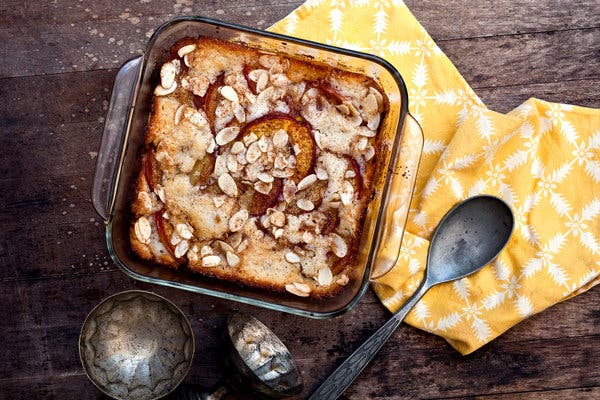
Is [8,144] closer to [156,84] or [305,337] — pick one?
[156,84]

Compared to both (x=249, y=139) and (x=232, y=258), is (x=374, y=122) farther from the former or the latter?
(x=232, y=258)

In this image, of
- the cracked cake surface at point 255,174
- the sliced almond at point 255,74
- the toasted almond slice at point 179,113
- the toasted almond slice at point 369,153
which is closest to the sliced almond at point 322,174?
the cracked cake surface at point 255,174

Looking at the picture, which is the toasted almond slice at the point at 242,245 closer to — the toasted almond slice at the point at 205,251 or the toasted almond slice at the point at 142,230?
the toasted almond slice at the point at 205,251

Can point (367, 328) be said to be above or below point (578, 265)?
below

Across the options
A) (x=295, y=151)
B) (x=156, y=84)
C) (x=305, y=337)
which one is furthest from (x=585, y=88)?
(x=156, y=84)

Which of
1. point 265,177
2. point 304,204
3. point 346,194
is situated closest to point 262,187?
point 265,177

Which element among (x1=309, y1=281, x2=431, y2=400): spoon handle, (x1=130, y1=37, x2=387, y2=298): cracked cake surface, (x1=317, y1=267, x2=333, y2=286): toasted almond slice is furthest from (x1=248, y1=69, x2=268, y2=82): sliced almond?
(x1=309, y1=281, x2=431, y2=400): spoon handle

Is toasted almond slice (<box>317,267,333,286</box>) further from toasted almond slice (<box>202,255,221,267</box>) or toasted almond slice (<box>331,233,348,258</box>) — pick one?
toasted almond slice (<box>202,255,221,267</box>)
